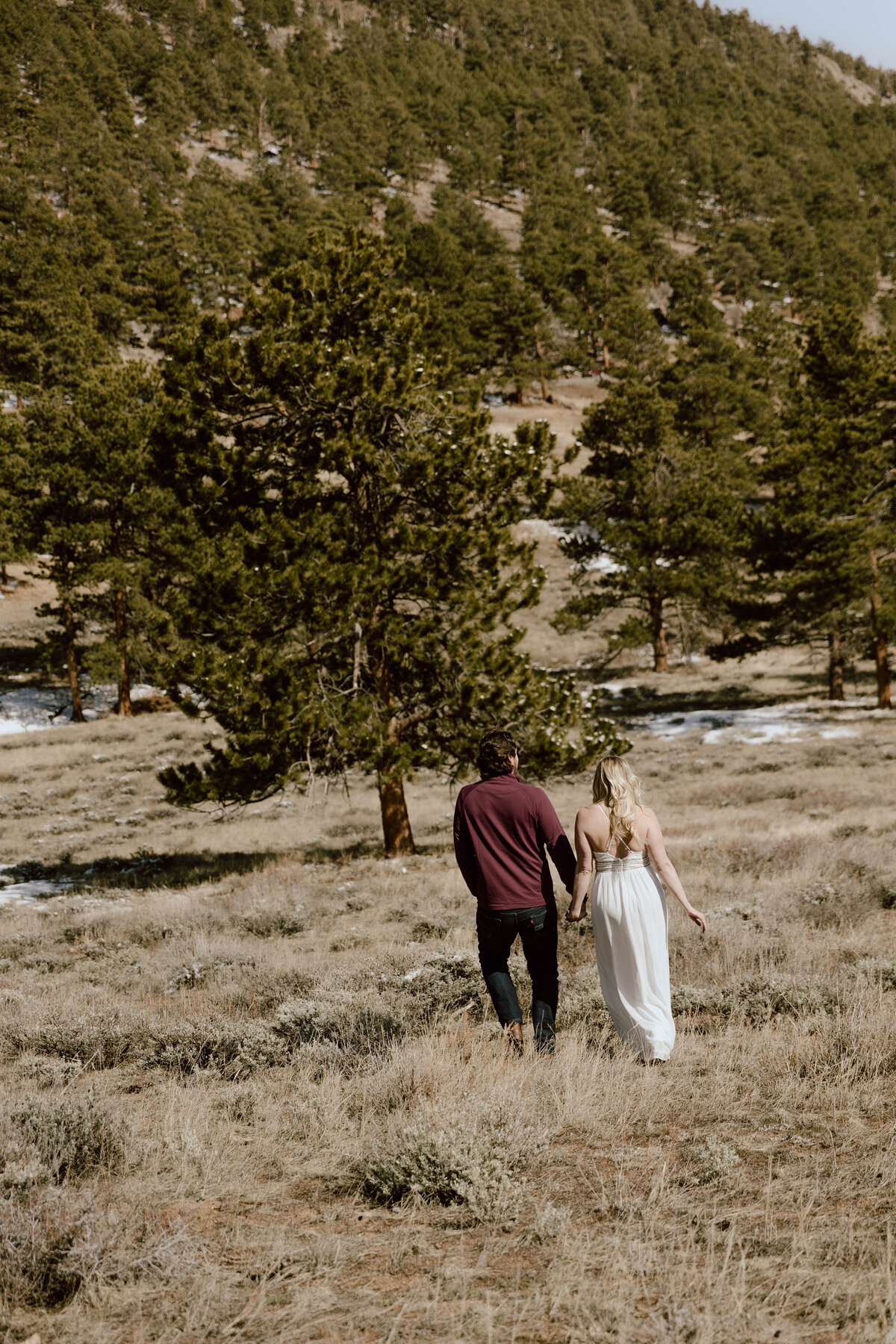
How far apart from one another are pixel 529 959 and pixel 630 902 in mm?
736

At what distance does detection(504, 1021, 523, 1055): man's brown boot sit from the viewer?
490 cm

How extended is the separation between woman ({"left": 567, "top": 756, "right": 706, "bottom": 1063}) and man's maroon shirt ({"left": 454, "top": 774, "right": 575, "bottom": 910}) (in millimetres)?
175

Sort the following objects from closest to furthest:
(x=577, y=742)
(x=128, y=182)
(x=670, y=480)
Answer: (x=577, y=742) → (x=670, y=480) → (x=128, y=182)

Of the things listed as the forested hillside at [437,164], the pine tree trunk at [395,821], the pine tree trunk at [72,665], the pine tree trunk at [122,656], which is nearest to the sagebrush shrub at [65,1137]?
the pine tree trunk at [395,821]

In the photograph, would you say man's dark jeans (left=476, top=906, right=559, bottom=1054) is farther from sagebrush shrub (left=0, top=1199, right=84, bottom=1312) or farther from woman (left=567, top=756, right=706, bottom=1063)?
sagebrush shrub (left=0, top=1199, right=84, bottom=1312)

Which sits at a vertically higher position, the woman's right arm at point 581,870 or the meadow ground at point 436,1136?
the woman's right arm at point 581,870

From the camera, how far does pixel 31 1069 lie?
5293 mm

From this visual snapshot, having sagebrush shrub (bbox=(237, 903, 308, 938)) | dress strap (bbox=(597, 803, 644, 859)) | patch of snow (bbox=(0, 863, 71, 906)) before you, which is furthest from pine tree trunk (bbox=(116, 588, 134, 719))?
dress strap (bbox=(597, 803, 644, 859))

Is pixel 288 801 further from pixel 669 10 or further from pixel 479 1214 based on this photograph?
pixel 669 10

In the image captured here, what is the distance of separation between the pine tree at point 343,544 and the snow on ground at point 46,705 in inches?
933

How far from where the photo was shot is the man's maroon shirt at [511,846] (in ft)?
16.1

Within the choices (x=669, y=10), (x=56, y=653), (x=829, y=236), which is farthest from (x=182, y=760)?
(x=669, y=10)

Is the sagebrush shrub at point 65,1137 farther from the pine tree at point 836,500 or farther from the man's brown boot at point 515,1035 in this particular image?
the pine tree at point 836,500

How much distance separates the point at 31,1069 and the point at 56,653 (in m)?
33.5
